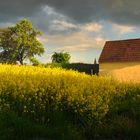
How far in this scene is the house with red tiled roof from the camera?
45.1m

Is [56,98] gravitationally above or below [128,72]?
below

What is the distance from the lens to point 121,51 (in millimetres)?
46125

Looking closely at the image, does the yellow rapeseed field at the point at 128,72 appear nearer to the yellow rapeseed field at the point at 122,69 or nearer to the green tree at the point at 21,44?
the yellow rapeseed field at the point at 122,69

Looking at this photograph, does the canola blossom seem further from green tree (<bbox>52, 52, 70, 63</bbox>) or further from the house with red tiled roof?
green tree (<bbox>52, 52, 70, 63</bbox>)

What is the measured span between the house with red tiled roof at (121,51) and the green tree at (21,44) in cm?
2973

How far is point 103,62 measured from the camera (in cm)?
4581

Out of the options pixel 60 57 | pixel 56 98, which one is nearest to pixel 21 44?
pixel 60 57

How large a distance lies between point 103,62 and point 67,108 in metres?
34.0

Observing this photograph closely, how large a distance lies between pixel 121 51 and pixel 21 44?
3311 cm

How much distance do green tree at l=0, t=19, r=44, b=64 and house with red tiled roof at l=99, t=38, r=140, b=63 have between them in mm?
29733

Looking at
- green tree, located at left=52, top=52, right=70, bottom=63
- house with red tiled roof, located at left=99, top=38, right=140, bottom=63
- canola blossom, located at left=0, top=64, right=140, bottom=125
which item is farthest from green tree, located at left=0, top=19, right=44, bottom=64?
canola blossom, located at left=0, top=64, right=140, bottom=125

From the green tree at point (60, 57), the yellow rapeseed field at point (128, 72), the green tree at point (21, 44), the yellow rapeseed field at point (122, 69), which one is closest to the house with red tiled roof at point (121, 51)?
the yellow rapeseed field at point (122, 69)

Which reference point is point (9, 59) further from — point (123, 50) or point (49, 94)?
point (49, 94)

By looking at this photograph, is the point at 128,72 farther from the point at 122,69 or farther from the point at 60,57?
the point at 60,57
